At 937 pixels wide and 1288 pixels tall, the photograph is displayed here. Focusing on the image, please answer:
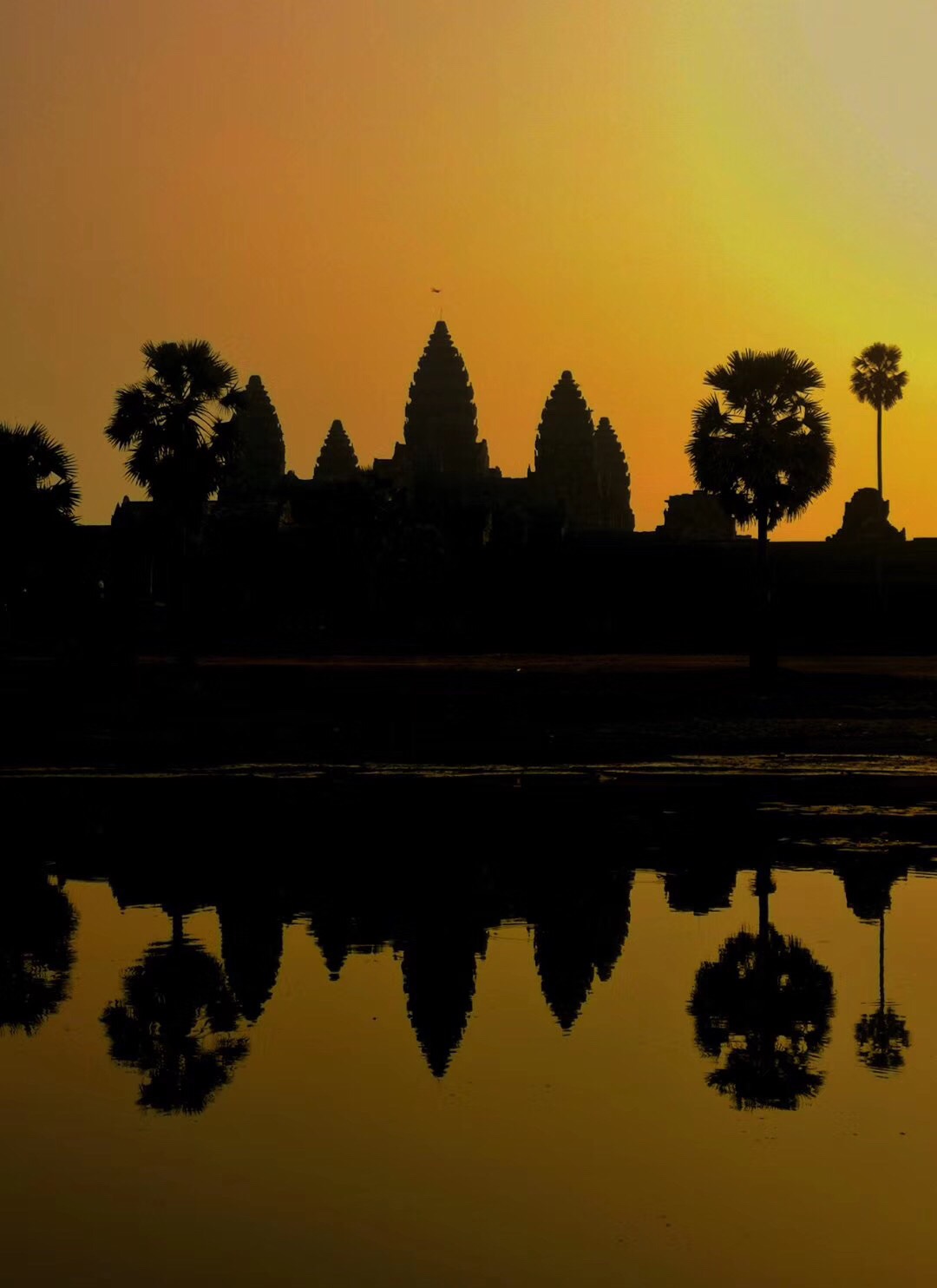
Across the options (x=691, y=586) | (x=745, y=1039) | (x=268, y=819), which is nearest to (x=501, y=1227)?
(x=745, y=1039)

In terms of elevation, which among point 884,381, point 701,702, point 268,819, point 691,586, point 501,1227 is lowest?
point 501,1227

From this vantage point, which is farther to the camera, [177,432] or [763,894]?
[177,432]

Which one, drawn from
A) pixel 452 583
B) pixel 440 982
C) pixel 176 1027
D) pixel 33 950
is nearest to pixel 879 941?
pixel 440 982

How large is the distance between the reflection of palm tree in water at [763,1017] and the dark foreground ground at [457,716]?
547 inches

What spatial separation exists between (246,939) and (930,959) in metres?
4.01

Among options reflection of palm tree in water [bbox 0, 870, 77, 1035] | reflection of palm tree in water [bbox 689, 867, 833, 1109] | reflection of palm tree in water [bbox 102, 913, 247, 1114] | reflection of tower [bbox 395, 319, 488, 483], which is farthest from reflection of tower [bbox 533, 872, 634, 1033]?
reflection of tower [bbox 395, 319, 488, 483]

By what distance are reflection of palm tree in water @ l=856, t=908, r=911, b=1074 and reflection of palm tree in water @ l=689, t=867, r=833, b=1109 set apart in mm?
195

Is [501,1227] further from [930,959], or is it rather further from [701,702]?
[701,702]

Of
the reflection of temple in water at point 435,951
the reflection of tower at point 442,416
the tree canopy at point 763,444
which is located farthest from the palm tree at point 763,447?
the reflection of tower at point 442,416

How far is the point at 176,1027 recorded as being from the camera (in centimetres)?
1052

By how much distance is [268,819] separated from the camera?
778 inches

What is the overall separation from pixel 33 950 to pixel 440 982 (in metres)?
2.60

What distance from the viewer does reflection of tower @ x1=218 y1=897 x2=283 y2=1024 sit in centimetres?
1142

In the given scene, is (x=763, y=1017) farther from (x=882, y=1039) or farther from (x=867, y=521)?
(x=867, y=521)
